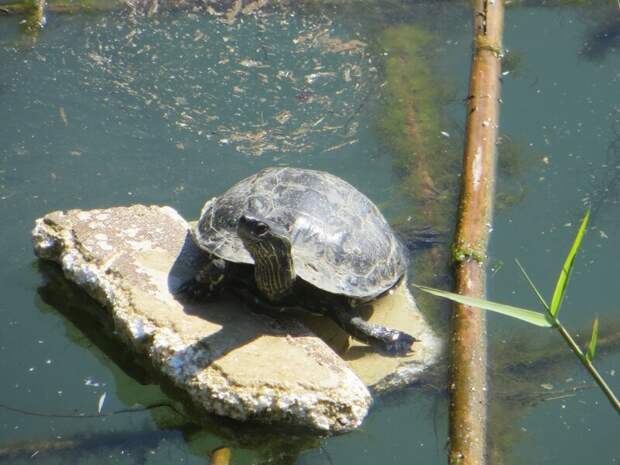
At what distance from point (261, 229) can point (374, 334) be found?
1.02 meters

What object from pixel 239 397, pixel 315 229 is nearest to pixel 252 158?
pixel 315 229

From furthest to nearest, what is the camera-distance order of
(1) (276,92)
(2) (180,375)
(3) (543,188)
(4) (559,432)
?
(1) (276,92) < (3) (543,188) < (4) (559,432) < (2) (180,375)

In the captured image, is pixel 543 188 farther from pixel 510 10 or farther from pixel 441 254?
pixel 510 10

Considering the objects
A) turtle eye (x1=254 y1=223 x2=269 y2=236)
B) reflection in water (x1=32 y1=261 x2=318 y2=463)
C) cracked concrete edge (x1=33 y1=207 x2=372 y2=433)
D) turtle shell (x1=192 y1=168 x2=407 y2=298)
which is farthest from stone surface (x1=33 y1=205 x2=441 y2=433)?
turtle eye (x1=254 y1=223 x2=269 y2=236)

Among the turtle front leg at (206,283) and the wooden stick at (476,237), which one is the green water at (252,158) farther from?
the turtle front leg at (206,283)

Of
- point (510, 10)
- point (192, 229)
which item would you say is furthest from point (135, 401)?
point (510, 10)

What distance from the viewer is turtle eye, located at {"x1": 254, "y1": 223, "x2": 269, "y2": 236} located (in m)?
4.09

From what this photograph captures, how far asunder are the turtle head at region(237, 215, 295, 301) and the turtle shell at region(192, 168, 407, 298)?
9 centimetres

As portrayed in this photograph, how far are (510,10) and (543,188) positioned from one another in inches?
87.6

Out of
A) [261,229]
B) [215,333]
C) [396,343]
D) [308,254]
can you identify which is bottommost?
[396,343]

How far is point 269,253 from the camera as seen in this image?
4.28 meters

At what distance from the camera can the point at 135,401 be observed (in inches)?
176

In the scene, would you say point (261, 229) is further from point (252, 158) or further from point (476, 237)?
point (252, 158)

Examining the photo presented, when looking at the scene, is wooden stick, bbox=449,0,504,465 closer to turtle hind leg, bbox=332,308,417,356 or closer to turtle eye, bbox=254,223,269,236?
turtle hind leg, bbox=332,308,417,356
